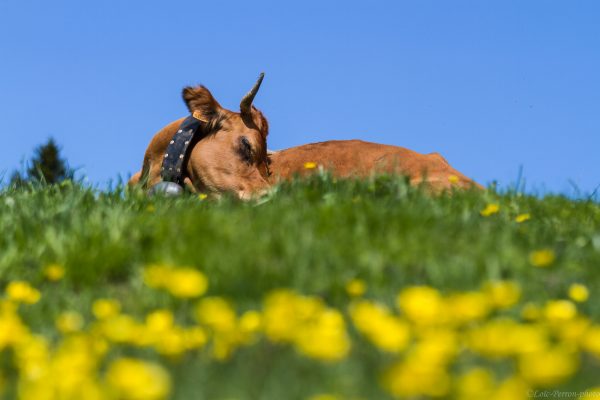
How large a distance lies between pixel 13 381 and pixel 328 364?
1.11m

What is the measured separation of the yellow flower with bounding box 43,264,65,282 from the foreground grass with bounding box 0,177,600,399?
40 millimetres

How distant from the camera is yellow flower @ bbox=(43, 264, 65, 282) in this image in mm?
4168

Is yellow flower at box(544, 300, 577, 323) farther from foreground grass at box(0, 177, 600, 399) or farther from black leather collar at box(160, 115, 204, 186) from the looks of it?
black leather collar at box(160, 115, 204, 186)

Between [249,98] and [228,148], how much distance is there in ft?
2.91

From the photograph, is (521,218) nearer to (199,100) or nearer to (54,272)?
(54,272)

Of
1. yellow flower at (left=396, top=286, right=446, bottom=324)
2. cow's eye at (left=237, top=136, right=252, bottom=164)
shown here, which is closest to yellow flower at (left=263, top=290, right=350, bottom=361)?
yellow flower at (left=396, top=286, right=446, bottom=324)

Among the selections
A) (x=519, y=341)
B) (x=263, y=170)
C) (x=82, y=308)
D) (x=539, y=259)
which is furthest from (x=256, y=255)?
(x=263, y=170)

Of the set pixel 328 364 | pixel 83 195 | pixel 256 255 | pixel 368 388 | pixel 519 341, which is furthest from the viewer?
pixel 83 195

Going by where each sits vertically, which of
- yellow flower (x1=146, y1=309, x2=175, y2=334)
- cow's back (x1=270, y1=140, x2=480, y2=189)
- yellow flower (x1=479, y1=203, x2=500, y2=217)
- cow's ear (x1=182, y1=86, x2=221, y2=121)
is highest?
cow's ear (x1=182, y1=86, x2=221, y2=121)

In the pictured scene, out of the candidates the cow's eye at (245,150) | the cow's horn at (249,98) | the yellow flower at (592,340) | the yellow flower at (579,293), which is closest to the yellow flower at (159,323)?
the yellow flower at (592,340)

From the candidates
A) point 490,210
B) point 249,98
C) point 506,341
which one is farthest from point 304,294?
point 249,98

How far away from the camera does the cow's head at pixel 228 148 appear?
33.8 ft

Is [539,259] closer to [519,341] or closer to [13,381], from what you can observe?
[519,341]

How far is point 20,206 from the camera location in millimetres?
6113
